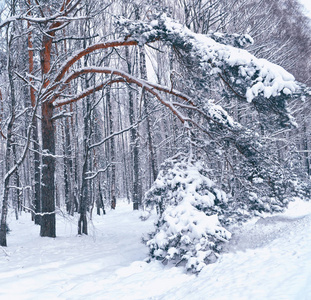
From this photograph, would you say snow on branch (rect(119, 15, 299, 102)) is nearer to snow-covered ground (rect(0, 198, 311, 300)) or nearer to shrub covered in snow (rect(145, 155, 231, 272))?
shrub covered in snow (rect(145, 155, 231, 272))

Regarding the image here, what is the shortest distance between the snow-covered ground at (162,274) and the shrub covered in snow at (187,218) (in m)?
0.29

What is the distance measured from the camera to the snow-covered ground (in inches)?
135

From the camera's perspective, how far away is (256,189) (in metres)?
6.86

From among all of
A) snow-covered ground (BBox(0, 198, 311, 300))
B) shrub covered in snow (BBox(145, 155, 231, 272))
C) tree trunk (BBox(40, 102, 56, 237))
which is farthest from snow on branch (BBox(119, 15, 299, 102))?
tree trunk (BBox(40, 102, 56, 237))

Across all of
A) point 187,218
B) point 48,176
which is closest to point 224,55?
point 187,218

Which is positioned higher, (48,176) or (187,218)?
(48,176)

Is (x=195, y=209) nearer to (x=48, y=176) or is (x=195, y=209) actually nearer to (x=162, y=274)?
(x=162, y=274)

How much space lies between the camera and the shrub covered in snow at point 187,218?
516cm

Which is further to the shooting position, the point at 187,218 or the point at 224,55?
the point at 224,55

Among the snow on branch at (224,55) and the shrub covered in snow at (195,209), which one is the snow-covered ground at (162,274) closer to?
the shrub covered in snow at (195,209)

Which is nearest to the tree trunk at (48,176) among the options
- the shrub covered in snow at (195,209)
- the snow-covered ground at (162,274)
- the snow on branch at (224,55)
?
the snow-covered ground at (162,274)

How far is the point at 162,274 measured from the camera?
514 cm

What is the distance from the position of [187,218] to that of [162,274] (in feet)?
3.65

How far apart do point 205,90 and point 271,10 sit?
913 cm
